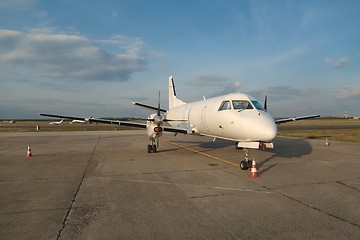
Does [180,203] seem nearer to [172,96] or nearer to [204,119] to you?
[204,119]

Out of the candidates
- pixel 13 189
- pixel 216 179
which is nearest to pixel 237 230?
pixel 216 179

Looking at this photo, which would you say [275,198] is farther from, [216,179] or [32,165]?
[32,165]

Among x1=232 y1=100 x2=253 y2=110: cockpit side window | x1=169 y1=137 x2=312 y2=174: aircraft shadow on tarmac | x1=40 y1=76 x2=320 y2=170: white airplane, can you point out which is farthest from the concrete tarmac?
x1=232 y1=100 x2=253 y2=110: cockpit side window

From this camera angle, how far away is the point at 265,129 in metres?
9.54

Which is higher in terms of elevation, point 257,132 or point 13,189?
point 257,132

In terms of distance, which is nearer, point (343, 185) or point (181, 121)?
point (343, 185)

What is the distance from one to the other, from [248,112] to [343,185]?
4.36m

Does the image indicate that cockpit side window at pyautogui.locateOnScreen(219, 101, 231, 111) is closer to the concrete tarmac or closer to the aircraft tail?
the concrete tarmac

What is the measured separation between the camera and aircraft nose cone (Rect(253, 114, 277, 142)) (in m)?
9.41

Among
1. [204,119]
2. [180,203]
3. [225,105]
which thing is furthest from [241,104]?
[180,203]

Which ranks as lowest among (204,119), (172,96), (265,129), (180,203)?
(180,203)

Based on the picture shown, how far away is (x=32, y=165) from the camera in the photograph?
1186 cm

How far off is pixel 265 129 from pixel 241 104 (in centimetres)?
235

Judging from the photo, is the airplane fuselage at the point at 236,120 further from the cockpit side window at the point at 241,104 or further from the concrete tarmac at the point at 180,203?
the concrete tarmac at the point at 180,203
